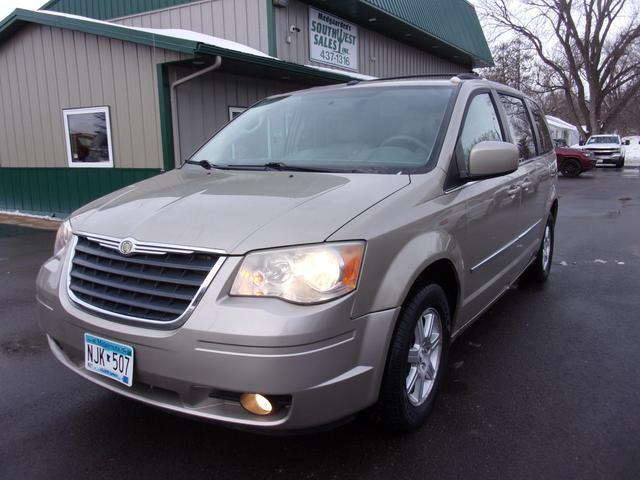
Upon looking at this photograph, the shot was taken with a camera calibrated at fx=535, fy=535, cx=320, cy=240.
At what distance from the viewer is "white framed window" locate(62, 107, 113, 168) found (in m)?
9.77

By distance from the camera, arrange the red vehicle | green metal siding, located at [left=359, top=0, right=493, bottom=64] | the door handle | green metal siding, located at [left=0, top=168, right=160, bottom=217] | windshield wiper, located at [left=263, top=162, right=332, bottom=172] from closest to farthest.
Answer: windshield wiper, located at [left=263, top=162, right=332, bottom=172] < the door handle < green metal siding, located at [left=0, top=168, right=160, bottom=217] < green metal siding, located at [left=359, top=0, right=493, bottom=64] < the red vehicle

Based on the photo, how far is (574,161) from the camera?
2178 centimetres

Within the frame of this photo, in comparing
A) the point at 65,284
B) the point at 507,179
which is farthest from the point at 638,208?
the point at 65,284

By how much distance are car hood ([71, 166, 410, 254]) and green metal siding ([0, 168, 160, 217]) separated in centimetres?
677

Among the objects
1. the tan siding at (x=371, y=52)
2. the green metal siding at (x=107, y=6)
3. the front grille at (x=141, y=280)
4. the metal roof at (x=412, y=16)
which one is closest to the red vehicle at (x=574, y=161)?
the metal roof at (x=412, y=16)

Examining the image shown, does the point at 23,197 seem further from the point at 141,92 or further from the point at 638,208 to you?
the point at 638,208

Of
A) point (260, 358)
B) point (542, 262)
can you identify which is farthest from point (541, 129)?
point (260, 358)

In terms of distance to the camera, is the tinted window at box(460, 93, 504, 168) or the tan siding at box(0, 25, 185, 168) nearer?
the tinted window at box(460, 93, 504, 168)

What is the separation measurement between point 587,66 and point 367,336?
136ft

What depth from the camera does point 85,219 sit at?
9.07 feet

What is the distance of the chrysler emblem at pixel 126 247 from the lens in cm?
236

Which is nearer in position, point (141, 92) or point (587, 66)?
point (141, 92)

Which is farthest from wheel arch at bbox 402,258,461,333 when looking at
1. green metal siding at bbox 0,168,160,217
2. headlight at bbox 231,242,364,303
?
green metal siding at bbox 0,168,160,217

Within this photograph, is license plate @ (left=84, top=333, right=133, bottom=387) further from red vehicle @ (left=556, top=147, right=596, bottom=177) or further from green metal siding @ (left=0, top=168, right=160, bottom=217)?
red vehicle @ (left=556, top=147, right=596, bottom=177)
